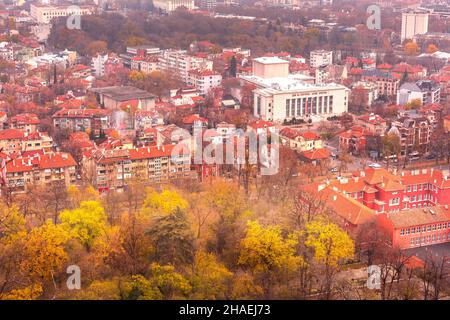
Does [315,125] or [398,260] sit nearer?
[398,260]

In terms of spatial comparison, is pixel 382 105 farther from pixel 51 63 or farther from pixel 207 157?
pixel 51 63

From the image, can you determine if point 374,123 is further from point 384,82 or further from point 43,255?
point 43,255

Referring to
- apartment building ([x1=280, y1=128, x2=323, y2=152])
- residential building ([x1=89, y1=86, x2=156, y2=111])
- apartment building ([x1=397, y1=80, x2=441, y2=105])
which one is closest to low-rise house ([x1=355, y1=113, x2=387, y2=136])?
apartment building ([x1=280, y1=128, x2=323, y2=152])

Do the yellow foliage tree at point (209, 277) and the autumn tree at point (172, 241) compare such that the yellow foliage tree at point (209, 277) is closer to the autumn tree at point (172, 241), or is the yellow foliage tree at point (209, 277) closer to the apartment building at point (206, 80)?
the autumn tree at point (172, 241)

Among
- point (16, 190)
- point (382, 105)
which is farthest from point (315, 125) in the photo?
point (16, 190)

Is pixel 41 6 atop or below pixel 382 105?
atop

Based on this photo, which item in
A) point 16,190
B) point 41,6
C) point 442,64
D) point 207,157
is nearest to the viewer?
point 16,190

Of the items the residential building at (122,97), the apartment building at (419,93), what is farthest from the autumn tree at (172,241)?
the apartment building at (419,93)
